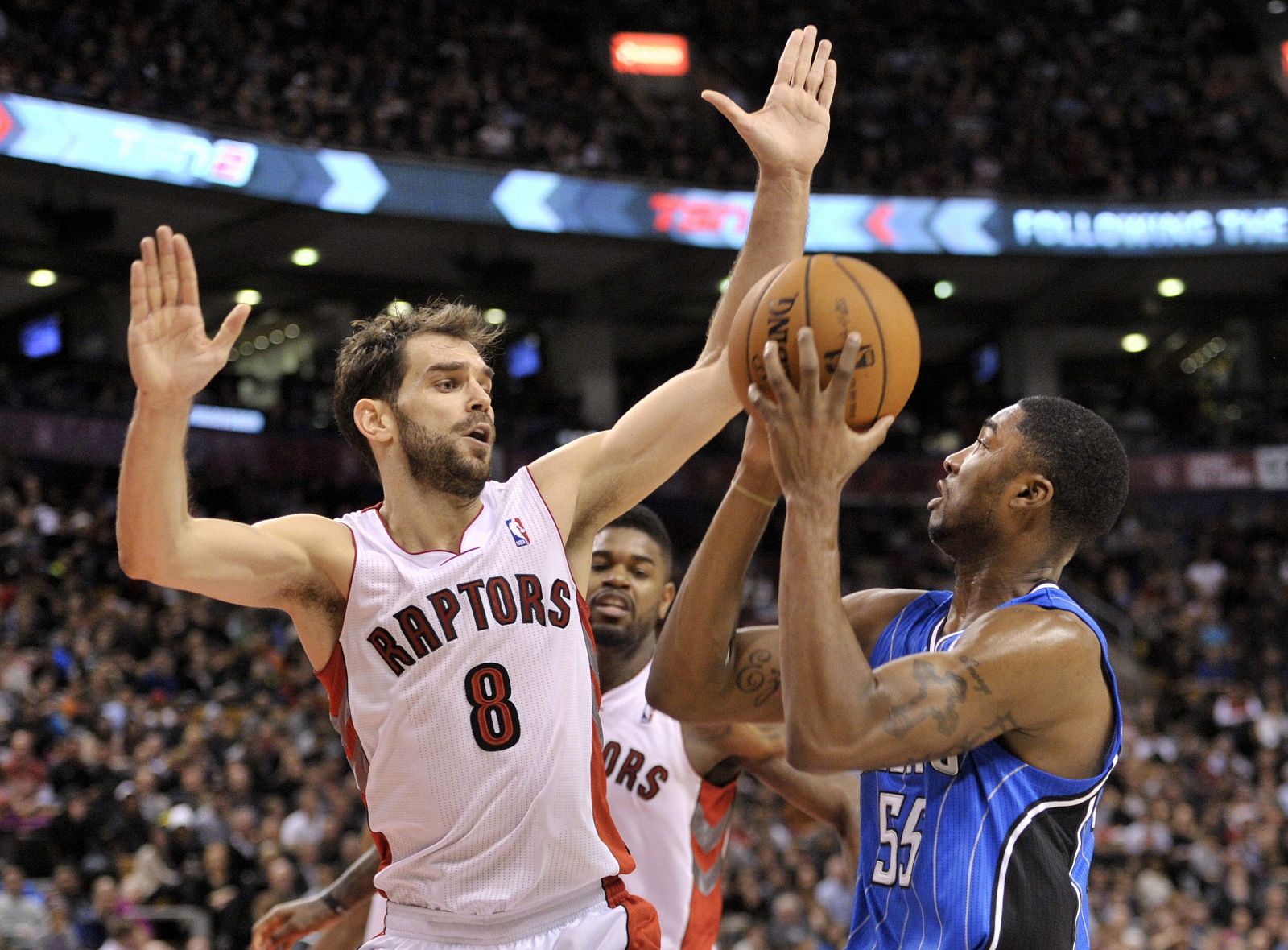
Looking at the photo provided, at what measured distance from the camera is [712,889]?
15.6 ft

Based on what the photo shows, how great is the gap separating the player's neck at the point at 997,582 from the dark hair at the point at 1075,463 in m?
0.09

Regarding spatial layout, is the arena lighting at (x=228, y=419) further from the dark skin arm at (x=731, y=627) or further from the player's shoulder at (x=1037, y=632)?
the player's shoulder at (x=1037, y=632)

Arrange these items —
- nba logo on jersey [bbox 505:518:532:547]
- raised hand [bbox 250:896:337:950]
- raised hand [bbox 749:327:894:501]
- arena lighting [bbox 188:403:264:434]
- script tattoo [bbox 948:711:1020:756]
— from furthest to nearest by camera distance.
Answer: arena lighting [bbox 188:403:264:434], raised hand [bbox 250:896:337:950], nba logo on jersey [bbox 505:518:532:547], script tattoo [bbox 948:711:1020:756], raised hand [bbox 749:327:894:501]

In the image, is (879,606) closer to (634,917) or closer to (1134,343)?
(634,917)

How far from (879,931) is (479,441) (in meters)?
1.43

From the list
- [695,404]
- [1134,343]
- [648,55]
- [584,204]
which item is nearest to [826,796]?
[695,404]

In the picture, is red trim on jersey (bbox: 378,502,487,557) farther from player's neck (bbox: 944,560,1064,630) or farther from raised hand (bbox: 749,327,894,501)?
player's neck (bbox: 944,560,1064,630)

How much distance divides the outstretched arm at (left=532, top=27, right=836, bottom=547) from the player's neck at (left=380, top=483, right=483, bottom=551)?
20 cm

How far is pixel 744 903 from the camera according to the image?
11.9 m

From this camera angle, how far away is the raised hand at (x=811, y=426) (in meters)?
2.62

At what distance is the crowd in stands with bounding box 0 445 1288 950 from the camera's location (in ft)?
33.0

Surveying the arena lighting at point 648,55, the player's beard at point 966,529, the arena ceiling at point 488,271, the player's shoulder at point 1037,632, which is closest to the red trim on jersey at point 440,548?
the player's beard at point 966,529

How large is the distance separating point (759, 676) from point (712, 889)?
1586 millimetres

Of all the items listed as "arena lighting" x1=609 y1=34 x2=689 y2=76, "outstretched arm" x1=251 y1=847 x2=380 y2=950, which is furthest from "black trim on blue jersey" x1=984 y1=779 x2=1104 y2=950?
"arena lighting" x1=609 y1=34 x2=689 y2=76
